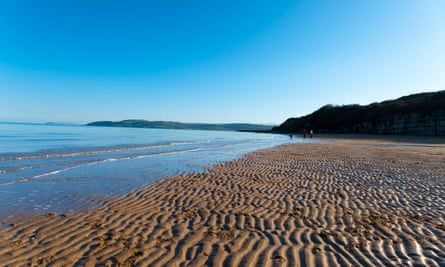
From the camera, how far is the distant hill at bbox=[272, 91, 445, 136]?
51.8m

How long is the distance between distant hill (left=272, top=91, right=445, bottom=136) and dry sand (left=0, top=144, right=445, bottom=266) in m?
56.1

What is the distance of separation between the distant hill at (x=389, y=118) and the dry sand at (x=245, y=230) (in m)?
56.1

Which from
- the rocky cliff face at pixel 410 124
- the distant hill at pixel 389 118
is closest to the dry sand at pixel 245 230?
the rocky cliff face at pixel 410 124

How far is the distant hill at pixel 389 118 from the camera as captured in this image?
51.8 m

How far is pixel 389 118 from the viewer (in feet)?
199

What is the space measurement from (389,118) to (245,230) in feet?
227

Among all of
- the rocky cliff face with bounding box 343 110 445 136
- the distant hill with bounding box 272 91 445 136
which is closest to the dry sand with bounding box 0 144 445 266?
the rocky cliff face with bounding box 343 110 445 136

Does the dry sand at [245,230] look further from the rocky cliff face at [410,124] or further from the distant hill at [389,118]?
the distant hill at [389,118]

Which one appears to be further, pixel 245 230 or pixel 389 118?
pixel 389 118

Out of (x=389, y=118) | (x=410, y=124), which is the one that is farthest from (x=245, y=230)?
(x=389, y=118)

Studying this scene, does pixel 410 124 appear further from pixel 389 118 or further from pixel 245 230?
pixel 245 230

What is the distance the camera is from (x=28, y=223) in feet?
19.3

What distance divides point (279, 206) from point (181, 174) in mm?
6660

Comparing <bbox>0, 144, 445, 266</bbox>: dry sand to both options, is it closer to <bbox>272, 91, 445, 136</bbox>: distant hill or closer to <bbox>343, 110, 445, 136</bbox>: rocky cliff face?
<bbox>343, 110, 445, 136</bbox>: rocky cliff face
